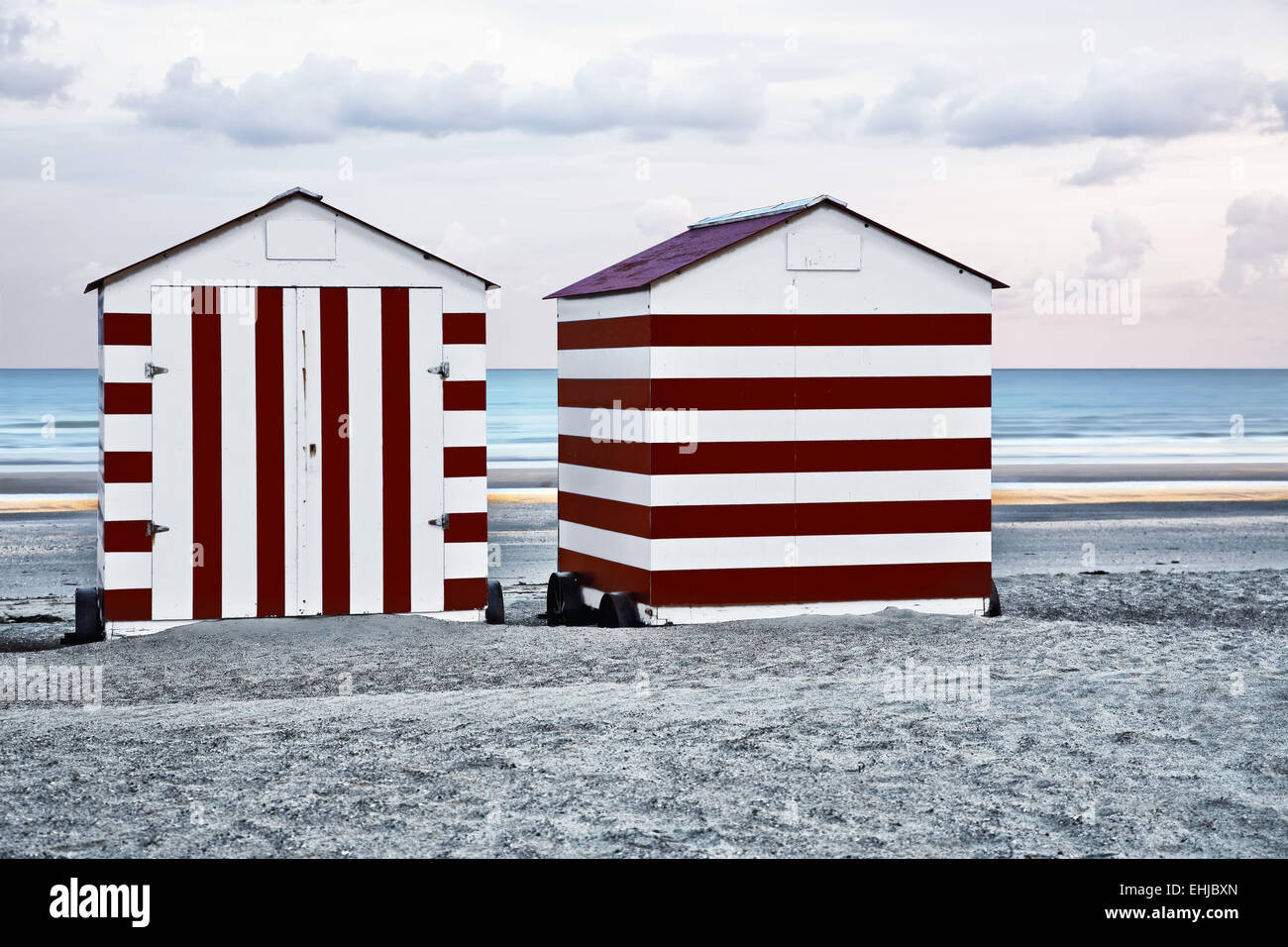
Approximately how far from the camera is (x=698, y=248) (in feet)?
31.9

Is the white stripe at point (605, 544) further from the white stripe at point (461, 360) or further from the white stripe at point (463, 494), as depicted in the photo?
the white stripe at point (461, 360)

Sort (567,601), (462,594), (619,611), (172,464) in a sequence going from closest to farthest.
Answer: (172,464), (462,594), (619,611), (567,601)

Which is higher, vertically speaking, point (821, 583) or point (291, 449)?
point (291, 449)

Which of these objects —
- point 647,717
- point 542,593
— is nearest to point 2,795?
point 647,717

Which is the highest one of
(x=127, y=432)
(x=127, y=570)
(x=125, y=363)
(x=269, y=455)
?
(x=125, y=363)

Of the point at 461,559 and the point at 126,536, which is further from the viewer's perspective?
the point at 461,559

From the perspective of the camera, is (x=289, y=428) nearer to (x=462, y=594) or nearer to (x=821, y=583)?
(x=462, y=594)

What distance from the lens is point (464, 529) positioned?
353 inches

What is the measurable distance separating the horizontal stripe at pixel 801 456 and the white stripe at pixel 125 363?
9.14ft

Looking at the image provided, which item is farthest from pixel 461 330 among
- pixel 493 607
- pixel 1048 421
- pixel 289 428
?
pixel 1048 421

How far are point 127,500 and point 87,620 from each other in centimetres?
71

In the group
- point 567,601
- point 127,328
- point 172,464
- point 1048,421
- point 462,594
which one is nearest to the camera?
point 127,328

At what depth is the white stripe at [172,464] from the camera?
863 cm
